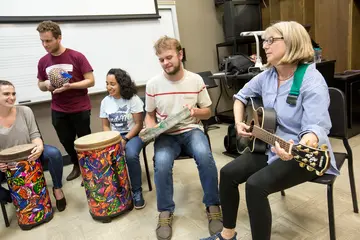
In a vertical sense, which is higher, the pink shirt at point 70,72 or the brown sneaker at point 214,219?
the pink shirt at point 70,72

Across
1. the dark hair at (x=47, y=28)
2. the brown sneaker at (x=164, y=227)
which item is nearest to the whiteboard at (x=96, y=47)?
the dark hair at (x=47, y=28)

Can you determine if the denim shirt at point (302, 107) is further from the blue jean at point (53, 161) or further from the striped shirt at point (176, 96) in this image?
the blue jean at point (53, 161)

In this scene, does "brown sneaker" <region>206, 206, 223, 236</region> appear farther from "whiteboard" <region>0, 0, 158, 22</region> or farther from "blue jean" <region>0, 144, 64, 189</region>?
"whiteboard" <region>0, 0, 158, 22</region>

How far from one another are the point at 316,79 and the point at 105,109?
1.57 metres

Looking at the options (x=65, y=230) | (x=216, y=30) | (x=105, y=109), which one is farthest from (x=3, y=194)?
(x=216, y=30)

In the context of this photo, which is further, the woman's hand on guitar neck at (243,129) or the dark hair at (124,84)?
the dark hair at (124,84)

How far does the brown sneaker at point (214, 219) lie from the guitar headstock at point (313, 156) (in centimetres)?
76

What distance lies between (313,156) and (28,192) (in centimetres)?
173

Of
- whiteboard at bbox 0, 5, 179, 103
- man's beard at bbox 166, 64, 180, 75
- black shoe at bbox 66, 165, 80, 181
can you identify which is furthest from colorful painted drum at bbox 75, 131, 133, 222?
whiteboard at bbox 0, 5, 179, 103

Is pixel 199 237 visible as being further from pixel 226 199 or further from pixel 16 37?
pixel 16 37

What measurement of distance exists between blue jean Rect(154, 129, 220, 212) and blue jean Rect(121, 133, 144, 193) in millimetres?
267

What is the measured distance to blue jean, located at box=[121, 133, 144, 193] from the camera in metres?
1.99

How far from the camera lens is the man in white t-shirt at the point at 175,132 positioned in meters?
1.68

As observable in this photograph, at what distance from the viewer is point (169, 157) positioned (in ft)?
5.63
